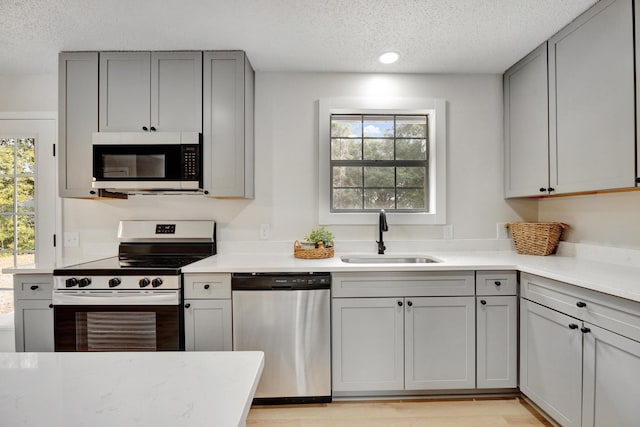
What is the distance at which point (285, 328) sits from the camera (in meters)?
2.03

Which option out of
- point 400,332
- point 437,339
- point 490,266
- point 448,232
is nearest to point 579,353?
point 490,266

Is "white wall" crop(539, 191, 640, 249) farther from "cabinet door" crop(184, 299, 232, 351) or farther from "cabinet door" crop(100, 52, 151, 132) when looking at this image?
"cabinet door" crop(100, 52, 151, 132)

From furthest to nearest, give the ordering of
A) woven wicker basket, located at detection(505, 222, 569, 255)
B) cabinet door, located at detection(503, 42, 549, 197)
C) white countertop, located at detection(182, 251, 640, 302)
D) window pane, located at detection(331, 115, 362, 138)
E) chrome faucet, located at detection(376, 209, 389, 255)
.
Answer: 1. window pane, located at detection(331, 115, 362, 138)
2. chrome faucet, located at detection(376, 209, 389, 255)
3. woven wicker basket, located at detection(505, 222, 569, 255)
4. cabinet door, located at detection(503, 42, 549, 197)
5. white countertop, located at detection(182, 251, 640, 302)

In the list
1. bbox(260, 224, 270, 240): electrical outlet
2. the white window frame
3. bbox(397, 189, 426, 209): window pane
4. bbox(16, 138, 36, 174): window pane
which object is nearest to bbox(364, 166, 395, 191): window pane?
bbox(397, 189, 426, 209): window pane

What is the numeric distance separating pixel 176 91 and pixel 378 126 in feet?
5.36

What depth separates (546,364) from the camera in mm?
1836

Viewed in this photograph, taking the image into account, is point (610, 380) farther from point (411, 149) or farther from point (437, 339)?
point (411, 149)

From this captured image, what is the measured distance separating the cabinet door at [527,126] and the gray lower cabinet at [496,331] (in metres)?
0.77

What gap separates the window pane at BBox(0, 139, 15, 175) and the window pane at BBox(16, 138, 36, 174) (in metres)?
0.05

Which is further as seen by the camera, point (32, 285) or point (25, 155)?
point (25, 155)

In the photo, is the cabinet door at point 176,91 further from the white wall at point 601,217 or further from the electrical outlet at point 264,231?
the white wall at point 601,217

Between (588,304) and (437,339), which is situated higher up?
(588,304)

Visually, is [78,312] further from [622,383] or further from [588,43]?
[588,43]

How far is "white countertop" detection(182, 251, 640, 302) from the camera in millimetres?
1582
